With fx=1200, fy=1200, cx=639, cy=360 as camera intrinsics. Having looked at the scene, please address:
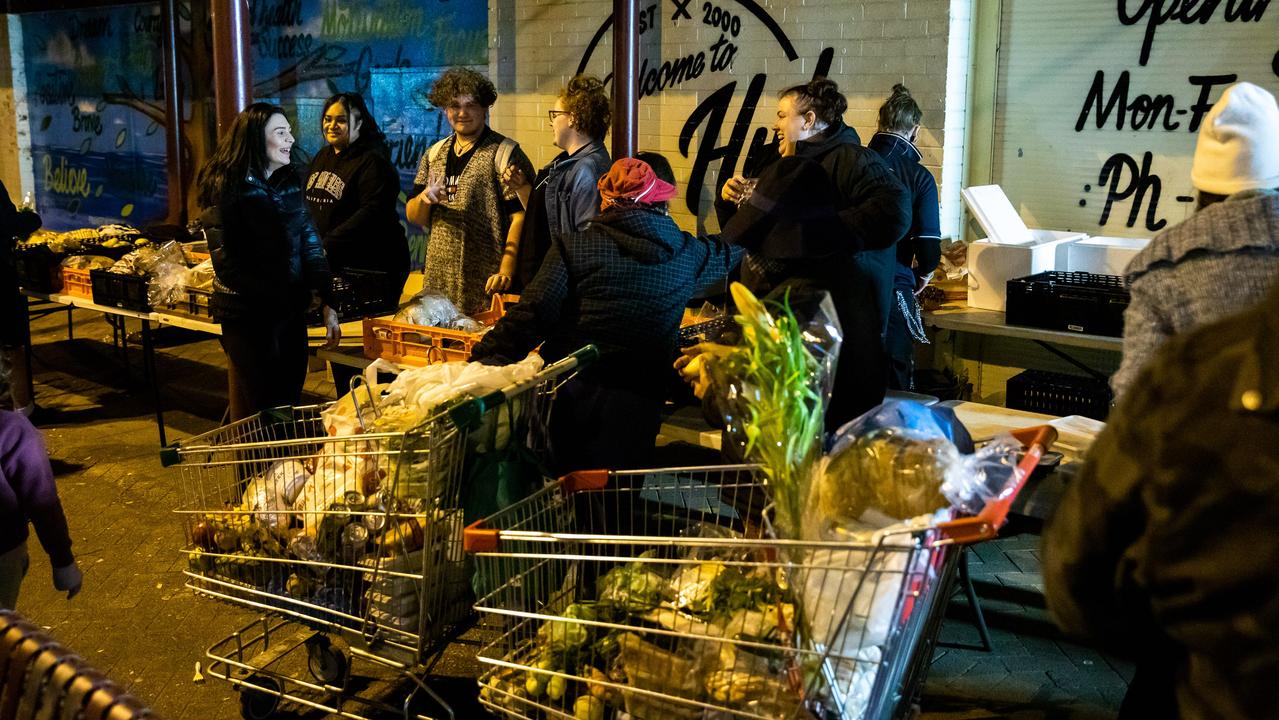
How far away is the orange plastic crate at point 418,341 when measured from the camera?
214 inches

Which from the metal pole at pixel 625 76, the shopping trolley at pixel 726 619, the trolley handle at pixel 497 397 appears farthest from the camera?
the metal pole at pixel 625 76

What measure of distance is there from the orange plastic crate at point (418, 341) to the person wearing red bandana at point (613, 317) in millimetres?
658

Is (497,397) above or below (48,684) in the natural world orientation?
above

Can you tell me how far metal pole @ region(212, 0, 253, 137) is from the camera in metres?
7.01

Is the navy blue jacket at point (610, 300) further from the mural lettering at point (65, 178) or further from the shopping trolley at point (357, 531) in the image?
the mural lettering at point (65, 178)

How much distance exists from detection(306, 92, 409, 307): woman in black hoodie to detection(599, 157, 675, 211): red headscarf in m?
2.70

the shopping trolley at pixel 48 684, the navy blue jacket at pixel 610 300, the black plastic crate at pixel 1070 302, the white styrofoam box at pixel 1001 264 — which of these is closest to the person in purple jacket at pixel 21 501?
the shopping trolley at pixel 48 684

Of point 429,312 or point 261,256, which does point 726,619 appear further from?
point 261,256

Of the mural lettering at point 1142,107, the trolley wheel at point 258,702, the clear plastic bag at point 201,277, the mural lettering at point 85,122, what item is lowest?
the trolley wheel at point 258,702

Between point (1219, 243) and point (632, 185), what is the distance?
2.37 m

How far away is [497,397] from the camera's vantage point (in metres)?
3.64

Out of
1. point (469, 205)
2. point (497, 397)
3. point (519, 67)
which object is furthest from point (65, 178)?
point (497, 397)

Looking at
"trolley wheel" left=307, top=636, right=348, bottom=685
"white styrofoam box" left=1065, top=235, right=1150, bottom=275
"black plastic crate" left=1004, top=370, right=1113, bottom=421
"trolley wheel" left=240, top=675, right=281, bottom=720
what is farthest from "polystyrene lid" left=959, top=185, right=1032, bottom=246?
"trolley wheel" left=240, top=675, right=281, bottom=720

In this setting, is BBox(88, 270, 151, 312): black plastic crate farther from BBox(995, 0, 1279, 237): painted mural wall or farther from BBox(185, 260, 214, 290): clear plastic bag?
BBox(995, 0, 1279, 237): painted mural wall
